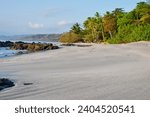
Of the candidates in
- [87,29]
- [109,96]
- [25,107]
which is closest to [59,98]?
[109,96]

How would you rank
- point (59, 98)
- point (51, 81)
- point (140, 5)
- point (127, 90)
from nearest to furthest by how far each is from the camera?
point (59, 98) < point (127, 90) < point (51, 81) < point (140, 5)

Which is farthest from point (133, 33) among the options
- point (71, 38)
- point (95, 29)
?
point (71, 38)

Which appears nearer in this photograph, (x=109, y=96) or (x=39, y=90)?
(x=109, y=96)

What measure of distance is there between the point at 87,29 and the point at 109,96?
Result: 59378mm

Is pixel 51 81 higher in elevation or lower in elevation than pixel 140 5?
lower

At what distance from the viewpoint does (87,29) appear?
66250 millimetres

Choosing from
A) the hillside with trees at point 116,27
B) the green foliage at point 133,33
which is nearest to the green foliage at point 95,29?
the hillside with trees at point 116,27

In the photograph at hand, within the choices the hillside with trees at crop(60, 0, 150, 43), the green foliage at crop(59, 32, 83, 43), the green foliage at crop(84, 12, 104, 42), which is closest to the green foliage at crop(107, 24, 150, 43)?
the hillside with trees at crop(60, 0, 150, 43)

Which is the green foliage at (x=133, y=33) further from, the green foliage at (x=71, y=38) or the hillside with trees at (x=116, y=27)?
the green foliage at (x=71, y=38)

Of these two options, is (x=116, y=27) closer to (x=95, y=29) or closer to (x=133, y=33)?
(x=95, y=29)

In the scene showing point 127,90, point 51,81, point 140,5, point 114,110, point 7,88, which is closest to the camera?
Result: point 114,110

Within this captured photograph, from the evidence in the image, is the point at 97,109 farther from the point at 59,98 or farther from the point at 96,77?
the point at 96,77

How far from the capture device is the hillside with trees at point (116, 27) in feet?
139

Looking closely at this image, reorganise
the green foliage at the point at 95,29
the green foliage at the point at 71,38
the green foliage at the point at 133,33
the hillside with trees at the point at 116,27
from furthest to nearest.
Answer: the green foliage at the point at 71,38 < the green foliage at the point at 95,29 < the hillside with trees at the point at 116,27 < the green foliage at the point at 133,33
